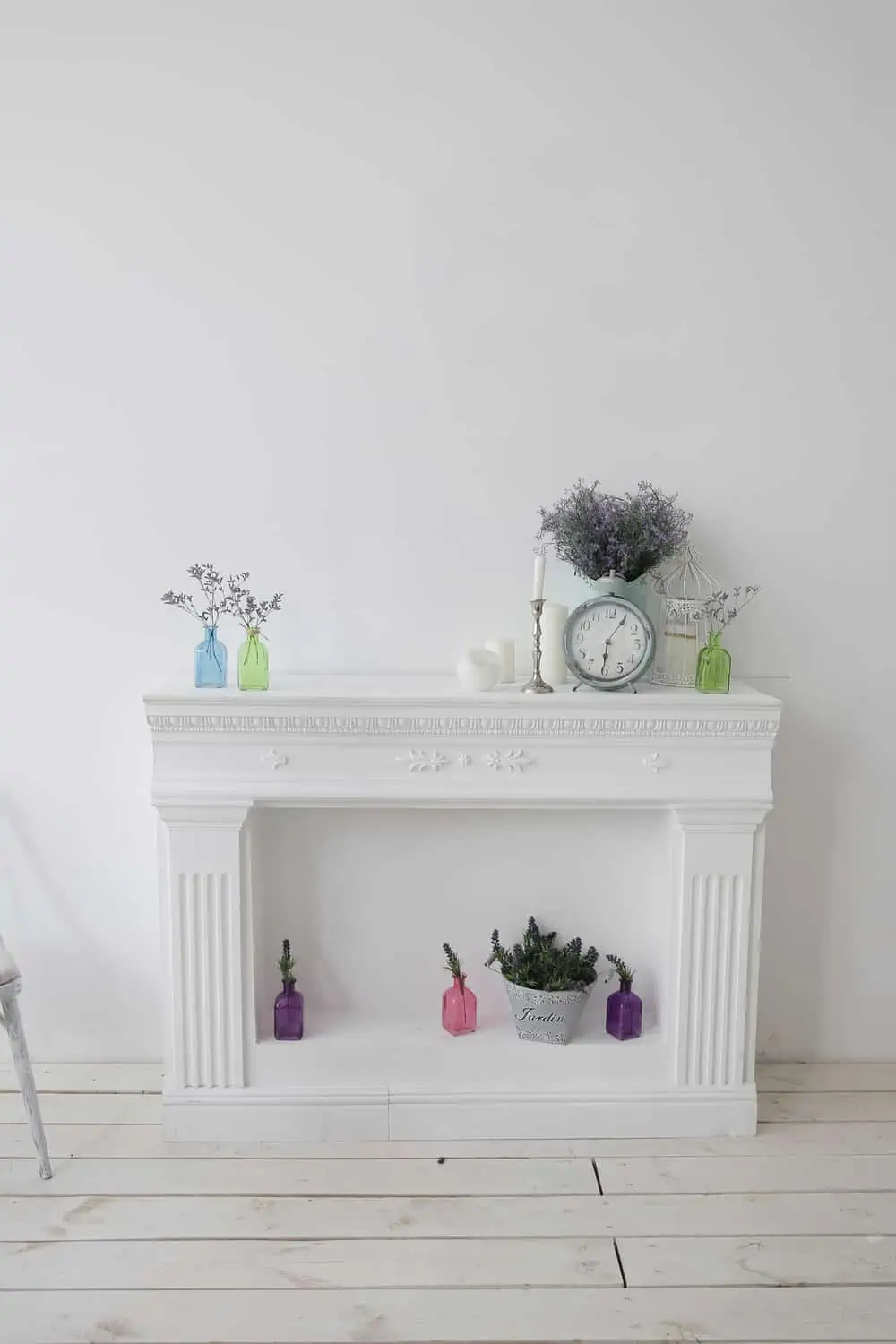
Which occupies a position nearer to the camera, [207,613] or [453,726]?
[453,726]

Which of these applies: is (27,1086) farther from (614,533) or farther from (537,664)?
(614,533)

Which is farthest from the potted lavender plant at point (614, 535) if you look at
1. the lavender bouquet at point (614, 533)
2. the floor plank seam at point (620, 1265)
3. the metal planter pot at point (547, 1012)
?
the floor plank seam at point (620, 1265)

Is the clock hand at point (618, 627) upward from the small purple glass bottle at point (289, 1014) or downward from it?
upward

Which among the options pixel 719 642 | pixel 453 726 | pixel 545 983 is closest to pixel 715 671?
pixel 719 642

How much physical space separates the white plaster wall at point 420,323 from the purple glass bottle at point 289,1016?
557 mm

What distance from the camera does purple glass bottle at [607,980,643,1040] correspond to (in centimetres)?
232

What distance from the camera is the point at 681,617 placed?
233cm

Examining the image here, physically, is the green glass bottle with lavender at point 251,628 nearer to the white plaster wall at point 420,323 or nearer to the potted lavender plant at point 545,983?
the white plaster wall at point 420,323

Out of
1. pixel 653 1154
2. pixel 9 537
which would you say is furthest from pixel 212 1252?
pixel 9 537

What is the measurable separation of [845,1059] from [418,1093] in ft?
3.49

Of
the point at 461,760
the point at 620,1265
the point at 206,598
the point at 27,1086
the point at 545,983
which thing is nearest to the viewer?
the point at 620,1265

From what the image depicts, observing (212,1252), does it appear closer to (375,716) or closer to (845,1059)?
(375,716)

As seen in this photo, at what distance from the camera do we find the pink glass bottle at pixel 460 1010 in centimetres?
235

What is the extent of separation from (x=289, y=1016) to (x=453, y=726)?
731 millimetres
